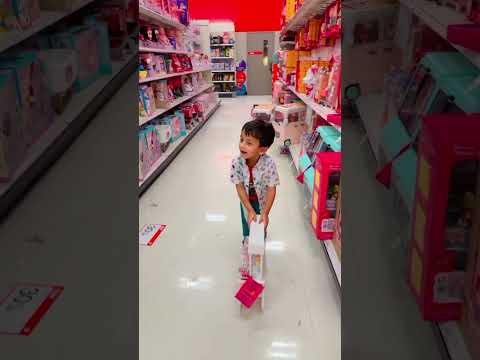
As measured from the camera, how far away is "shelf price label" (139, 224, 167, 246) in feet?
6.78

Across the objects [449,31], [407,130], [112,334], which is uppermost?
[449,31]

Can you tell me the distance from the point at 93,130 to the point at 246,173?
793 millimetres

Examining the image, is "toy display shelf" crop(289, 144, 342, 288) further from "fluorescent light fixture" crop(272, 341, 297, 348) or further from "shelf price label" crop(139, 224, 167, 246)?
"shelf price label" crop(139, 224, 167, 246)

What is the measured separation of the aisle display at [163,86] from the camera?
312 cm

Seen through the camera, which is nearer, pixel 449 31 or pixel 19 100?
pixel 449 31

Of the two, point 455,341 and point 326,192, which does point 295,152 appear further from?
point 455,341

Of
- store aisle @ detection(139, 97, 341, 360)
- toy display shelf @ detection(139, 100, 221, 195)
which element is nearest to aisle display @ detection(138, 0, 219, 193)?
toy display shelf @ detection(139, 100, 221, 195)

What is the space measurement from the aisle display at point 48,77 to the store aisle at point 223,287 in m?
0.71

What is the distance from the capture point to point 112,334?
0.90 metres

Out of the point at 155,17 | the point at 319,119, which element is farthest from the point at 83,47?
the point at 155,17

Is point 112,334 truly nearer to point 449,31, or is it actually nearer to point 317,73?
point 449,31

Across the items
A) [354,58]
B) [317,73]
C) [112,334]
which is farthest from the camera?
[317,73]

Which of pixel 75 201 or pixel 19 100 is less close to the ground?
pixel 19 100

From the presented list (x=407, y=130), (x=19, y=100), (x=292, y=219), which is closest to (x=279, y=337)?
(x=407, y=130)
